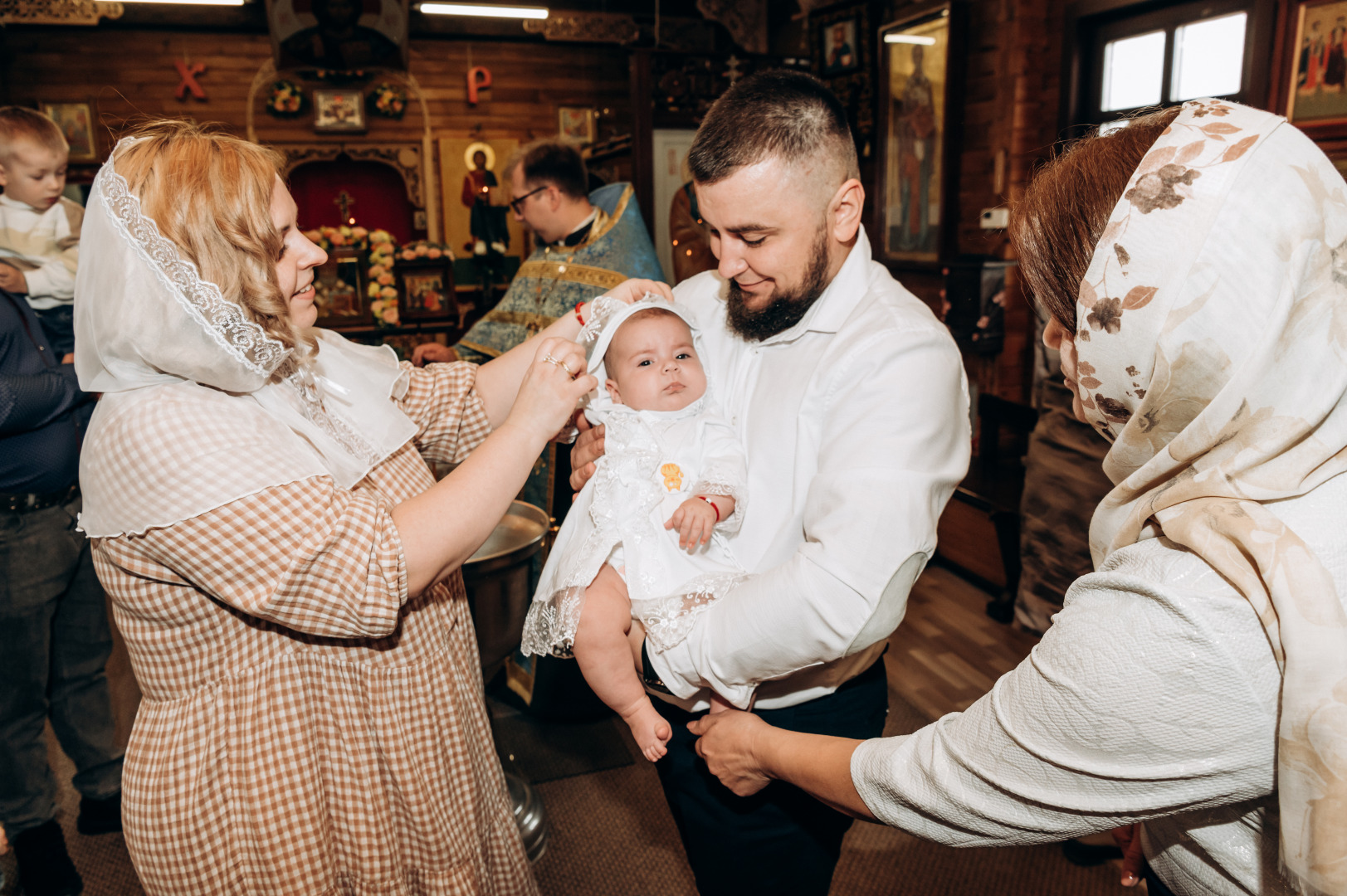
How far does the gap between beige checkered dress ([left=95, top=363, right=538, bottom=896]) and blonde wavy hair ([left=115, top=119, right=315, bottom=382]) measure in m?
0.29

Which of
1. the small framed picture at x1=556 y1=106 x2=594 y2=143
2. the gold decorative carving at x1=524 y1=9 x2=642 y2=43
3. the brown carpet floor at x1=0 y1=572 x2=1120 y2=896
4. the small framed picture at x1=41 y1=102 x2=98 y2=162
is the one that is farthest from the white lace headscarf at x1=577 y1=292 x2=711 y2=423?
the small framed picture at x1=41 y1=102 x2=98 y2=162

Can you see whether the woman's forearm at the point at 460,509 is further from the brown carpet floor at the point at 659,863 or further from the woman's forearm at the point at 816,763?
the brown carpet floor at the point at 659,863

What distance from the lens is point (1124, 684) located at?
807mm

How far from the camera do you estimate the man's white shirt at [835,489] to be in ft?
4.12

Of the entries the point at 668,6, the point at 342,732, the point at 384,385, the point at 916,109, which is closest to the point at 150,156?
the point at 384,385

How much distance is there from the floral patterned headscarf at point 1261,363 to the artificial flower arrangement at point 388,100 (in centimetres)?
1124

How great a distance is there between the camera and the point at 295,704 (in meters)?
1.39

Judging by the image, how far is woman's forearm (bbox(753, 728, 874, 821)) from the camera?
1.11 m

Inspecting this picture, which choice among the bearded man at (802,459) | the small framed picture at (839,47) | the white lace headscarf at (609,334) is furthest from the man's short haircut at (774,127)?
the small framed picture at (839,47)

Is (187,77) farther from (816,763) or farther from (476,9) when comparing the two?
(816,763)

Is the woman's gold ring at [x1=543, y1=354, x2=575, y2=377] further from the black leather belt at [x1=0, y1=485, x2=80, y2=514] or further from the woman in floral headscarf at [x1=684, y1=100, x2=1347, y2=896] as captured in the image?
the black leather belt at [x1=0, y1=485, x2=80, y2=514]

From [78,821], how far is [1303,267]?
3.68 metres

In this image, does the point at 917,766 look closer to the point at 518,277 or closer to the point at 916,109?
the point at 518,277

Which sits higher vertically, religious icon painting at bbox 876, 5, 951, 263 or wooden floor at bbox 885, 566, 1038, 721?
religious icon painting at bbox 876, 5, 951, 263
